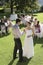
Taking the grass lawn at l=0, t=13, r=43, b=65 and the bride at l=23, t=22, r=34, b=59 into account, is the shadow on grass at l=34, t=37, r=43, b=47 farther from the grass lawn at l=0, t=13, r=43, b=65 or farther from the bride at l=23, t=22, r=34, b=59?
the bride at l=23, t=22, r=34, b=59

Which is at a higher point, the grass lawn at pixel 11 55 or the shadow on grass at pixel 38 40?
the grass lawn at pixel 11 55

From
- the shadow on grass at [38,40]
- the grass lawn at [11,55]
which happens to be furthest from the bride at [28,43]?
the shadow on grass at [38,40]

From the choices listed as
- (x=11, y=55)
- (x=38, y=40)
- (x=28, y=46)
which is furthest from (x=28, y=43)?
(x=38, y=40)

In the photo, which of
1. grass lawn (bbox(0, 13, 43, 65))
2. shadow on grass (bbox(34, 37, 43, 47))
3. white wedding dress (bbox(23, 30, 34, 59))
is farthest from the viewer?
shadow on grass (bbox(34, 37, 43, 47))

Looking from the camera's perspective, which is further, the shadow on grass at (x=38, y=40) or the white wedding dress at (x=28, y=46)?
the shadow on grass at (x=38, y=40)

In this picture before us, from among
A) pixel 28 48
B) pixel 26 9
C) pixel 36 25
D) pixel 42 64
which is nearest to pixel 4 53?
pixel 28 48

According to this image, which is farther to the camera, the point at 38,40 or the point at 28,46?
the point at 38,40

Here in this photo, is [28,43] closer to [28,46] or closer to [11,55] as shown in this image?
[28,46]

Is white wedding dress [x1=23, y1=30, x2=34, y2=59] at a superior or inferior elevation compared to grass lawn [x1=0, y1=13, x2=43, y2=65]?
superior

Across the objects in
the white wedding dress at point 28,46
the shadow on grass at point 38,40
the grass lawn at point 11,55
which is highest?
the white wedding dress at point 28,46

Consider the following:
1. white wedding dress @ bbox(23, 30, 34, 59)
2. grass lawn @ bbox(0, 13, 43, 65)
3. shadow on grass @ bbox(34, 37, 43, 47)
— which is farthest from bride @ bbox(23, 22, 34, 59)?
shadow on grass @ bbox(34, 37, 43, 47)

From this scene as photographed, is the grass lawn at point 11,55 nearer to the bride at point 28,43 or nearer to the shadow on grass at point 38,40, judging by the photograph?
the shadow on grass at point 38,40

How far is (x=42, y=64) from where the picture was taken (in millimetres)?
9672

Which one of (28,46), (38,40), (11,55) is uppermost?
(28,46)
